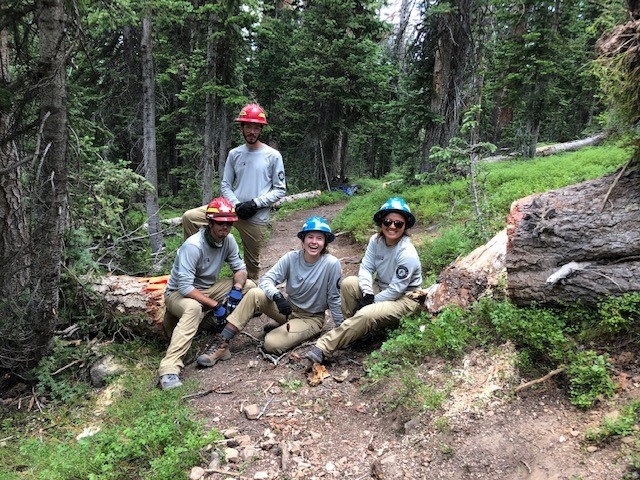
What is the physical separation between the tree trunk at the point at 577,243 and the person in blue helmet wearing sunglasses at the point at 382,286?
51.3 inches

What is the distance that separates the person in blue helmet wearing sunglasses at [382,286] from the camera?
476 cm

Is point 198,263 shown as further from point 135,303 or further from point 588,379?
point 588,379

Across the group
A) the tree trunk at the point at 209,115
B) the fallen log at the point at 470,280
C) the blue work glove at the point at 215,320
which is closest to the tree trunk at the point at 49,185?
the blue work glove at the point at 215,320

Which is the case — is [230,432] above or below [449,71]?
below

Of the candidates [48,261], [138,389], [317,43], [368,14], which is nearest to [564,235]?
[138,389]

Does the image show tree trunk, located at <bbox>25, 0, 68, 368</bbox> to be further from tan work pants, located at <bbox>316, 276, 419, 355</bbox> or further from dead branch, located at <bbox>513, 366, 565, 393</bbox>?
dead branch, located at <bbox>513, 366, 565, 393</bbox>

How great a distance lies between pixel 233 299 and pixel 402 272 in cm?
215

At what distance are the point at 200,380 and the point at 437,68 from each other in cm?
1083

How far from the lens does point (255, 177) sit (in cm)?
604

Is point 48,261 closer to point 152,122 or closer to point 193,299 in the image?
point 193,299

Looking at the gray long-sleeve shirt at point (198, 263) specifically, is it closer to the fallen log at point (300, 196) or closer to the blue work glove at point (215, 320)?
the blue work glove at point (215, 320)

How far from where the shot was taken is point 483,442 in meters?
3.04

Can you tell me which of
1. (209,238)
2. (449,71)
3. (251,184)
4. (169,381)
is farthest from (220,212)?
(449,71)

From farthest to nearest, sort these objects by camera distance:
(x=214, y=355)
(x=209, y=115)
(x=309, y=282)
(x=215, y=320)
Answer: (x=209, y=115), (x=215, y=320), (x=309, y=282), (x=214, y=355)
